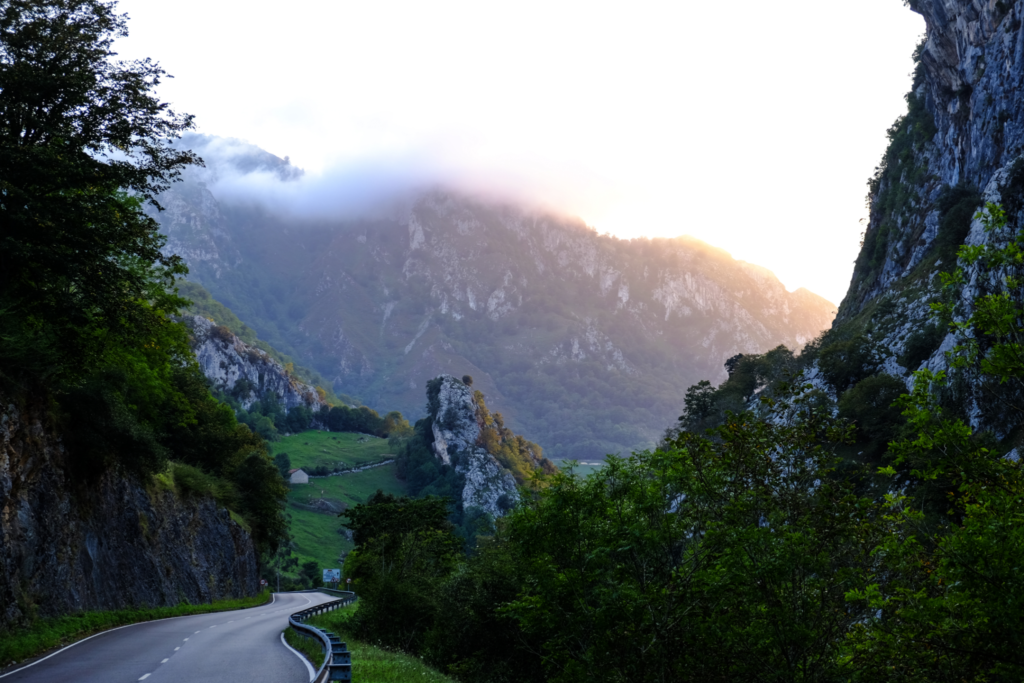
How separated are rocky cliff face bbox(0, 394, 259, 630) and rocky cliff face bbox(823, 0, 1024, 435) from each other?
46.8 meters

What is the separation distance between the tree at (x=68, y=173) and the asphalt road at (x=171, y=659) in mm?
10291

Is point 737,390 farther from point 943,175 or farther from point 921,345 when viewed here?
point 921,345

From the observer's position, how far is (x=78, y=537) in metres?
31.1

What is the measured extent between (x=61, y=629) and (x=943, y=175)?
312 feet

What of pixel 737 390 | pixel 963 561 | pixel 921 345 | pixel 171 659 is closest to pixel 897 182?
pixel 737 390

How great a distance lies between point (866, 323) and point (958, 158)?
66.0 ft

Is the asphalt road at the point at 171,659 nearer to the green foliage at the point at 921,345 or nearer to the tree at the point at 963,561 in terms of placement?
the tree at the point at 963,561

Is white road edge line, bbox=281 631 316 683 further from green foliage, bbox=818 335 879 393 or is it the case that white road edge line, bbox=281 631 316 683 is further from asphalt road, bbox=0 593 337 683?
green foliage, bbox=818 335 879 393

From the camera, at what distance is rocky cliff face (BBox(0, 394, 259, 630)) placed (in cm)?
2439

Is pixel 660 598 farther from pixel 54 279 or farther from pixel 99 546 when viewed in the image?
pixel 99 546

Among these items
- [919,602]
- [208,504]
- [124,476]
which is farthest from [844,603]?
[208,504]

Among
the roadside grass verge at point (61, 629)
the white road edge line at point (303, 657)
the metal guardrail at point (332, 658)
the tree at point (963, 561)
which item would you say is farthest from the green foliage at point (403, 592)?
the tree at point (963, 561)

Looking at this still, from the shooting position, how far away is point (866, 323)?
289 ft

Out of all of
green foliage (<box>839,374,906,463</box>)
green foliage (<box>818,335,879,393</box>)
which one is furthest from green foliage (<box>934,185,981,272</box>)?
green foliage (<box>839,374,906,463</box>)
